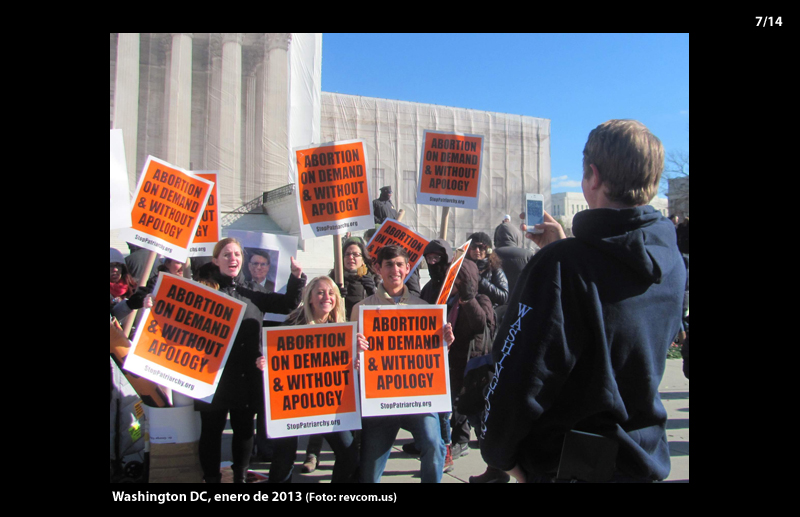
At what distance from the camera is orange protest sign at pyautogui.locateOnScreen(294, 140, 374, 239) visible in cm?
458

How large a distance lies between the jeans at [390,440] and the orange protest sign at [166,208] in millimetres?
1875

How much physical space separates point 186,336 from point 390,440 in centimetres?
137

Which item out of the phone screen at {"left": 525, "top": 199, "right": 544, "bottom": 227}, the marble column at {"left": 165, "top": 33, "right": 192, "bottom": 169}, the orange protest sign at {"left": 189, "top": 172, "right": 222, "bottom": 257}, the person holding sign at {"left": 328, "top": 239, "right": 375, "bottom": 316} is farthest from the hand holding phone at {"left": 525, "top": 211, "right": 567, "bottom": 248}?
the marble column at {"left": 165, "top": 33, "right": 192, "bottom": 169}

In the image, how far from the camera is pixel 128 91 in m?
23.9

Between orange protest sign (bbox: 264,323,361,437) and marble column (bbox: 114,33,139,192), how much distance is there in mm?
22835

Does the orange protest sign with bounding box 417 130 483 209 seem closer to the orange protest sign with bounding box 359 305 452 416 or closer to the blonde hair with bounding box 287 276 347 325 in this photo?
the blonde hair with bounding box 287 276 347 325

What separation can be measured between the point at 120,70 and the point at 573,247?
26425 millimetres

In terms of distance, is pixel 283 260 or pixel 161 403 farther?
pixel 283 260

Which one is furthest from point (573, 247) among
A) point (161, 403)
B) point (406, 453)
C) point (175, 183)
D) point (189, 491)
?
point (406, 453)

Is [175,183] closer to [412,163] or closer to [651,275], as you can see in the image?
[651,275]

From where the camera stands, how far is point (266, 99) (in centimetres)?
2523

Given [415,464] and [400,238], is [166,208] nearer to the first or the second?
[400,238]

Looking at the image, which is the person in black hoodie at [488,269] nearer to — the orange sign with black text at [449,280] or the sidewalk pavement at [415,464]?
the orange sign with black text at [449,280]

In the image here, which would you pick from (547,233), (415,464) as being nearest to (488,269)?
(415,464)
